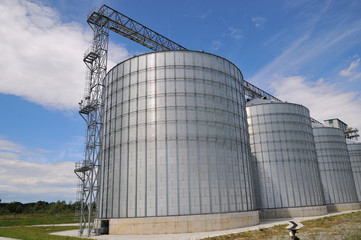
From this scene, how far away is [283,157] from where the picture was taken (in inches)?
1784

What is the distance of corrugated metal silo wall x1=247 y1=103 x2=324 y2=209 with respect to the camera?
43.8 m

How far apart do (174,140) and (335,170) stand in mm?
44495

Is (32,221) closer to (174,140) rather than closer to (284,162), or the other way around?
(174,140)

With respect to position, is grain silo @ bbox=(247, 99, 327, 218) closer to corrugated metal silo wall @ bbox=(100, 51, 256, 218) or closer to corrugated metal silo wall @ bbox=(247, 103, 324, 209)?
corrugated metal silo wall @ bbox=(247, 103, 324, 209)

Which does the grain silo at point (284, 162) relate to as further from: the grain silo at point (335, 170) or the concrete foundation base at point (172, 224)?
the concrete foundation base at point (172, 224)

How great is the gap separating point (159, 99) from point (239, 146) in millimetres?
12327

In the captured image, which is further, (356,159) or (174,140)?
(356,159)

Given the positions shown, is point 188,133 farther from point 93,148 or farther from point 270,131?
point 270,131

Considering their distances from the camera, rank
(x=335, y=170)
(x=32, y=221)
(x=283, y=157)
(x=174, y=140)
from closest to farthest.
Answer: (x=174, y=140)
(x=283, y=157)
(x=335, y=170)
(x=32, y=221)

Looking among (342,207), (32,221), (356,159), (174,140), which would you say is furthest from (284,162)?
(32,221)

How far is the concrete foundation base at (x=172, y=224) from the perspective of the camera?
27.2 m

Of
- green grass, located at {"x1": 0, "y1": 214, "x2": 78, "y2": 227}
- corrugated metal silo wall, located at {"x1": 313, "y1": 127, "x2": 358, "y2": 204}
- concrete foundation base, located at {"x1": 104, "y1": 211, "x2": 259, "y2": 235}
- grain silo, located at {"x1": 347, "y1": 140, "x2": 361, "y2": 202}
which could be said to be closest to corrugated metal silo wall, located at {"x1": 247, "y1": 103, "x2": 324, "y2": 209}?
corrugated metal silo wall, located at {"x1": 313, "y1": 127, "x2": 358, "y2": 204}

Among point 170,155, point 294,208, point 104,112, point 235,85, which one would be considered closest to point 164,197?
point 170,155

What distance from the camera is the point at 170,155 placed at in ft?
98.7
